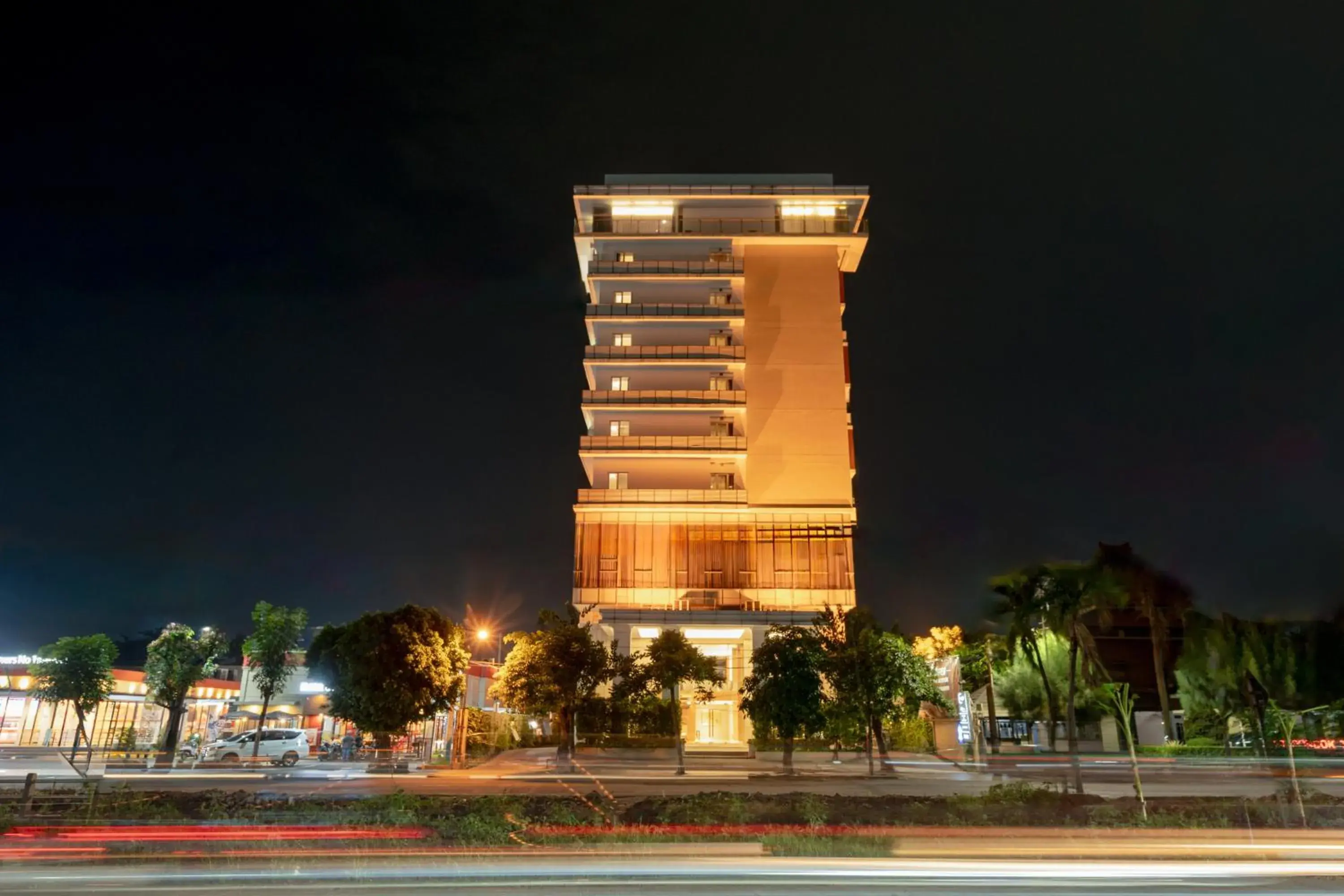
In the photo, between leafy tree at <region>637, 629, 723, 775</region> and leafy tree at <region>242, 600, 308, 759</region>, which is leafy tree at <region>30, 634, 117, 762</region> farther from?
leafy tree at <region>637, 629, 723, 775</region>

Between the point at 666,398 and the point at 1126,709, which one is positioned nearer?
the point at 1126,709

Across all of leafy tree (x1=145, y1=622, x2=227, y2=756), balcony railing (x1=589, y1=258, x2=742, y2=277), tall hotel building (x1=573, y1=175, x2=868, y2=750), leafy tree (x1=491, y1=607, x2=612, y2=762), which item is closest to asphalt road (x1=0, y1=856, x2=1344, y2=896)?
leafy tree (x1=491, y1=607, x2=612, y2=762)

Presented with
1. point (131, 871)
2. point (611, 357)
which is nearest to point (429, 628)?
point (131, 871)

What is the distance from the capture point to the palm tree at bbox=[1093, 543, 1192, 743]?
61125 mm

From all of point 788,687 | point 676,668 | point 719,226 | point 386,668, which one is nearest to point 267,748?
point 386,668

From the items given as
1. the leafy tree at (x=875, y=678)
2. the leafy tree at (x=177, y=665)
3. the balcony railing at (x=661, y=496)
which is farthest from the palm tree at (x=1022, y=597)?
the leafy tree at (x=177, y=665)

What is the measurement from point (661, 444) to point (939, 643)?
83.5 ft

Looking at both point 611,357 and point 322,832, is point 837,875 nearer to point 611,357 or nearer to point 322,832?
point 322,832

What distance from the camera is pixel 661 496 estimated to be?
218 ft

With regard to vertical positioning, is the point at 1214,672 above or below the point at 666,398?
below

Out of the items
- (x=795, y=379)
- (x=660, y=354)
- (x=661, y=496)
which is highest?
(x=660, y=354)

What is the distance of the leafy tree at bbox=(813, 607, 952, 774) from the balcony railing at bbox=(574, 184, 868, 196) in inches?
1672

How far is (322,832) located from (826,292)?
62730 millimetres

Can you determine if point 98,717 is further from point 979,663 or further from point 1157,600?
point 1157,600
